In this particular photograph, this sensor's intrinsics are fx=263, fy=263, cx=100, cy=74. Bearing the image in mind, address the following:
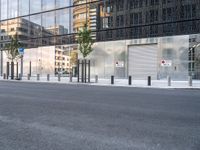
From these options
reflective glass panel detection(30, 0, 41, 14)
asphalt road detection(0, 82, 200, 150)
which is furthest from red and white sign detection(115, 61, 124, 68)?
asphalt road detection(0, 82, 200, 150)

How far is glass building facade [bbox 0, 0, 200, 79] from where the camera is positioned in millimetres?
33938

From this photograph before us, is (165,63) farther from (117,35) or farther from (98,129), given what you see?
(98,129)

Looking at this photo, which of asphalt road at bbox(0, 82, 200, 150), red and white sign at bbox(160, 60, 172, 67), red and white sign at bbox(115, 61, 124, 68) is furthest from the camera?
red and white sign at bbox(115, 61, 124, 68)

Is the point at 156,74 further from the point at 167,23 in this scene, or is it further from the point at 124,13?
the point at 124,13

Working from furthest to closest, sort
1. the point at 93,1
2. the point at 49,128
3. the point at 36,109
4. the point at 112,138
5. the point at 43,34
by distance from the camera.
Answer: the point at 43,34, the point at 93,1, the point at 36,109, the point at 49,128, the point at 112,138

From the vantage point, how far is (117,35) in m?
38.5

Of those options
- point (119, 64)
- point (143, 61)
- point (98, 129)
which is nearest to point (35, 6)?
point (119, 64)

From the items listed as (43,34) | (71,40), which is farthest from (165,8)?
(43,34)

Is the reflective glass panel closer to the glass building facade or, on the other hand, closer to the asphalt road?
the glass building facade

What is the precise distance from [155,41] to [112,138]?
3110 centimetres

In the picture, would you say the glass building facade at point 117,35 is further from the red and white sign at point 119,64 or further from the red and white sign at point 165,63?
the red and white sign at point 165,63

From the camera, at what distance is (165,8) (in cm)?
3531

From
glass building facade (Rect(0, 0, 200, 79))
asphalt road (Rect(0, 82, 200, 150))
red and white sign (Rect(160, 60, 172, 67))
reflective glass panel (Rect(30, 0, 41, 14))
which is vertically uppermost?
reflective glass panel (Rect(30, 0, 41, 14))

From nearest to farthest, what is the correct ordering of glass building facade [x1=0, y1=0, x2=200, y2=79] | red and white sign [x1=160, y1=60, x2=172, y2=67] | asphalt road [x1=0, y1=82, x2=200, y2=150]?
asphalt road [x1=0, y1=82, x2=200, y2=150] < red and white sign [x1=160, y1=60, x2=172, y2=67] < glass building facade [x1=0, y1=0, x2=200, y2=79]
